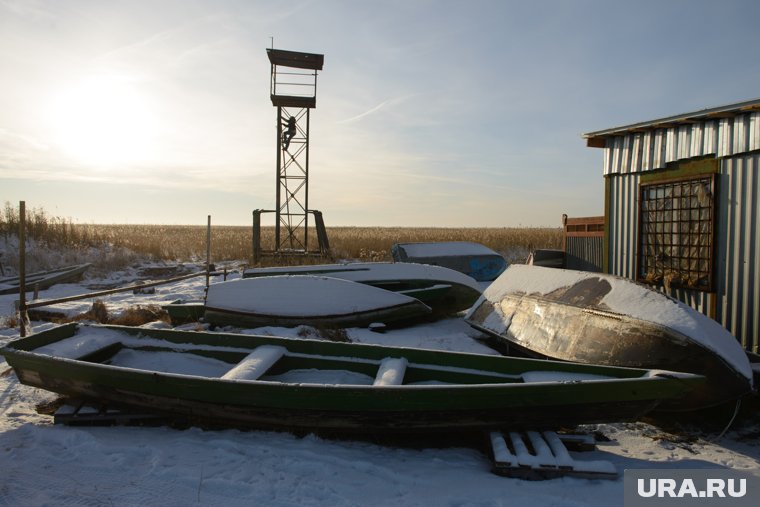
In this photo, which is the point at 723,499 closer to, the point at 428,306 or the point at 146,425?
the point at 146,425

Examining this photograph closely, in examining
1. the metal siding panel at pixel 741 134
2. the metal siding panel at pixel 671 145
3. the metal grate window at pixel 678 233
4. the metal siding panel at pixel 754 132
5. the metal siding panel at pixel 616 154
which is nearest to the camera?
the metal siding panel at pixel 754 132

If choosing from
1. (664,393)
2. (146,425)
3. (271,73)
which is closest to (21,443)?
(146,425)

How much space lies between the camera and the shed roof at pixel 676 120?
6.27 m

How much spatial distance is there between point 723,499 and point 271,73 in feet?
52.8

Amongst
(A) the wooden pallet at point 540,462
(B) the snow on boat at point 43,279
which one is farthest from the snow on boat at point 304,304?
(B) the snow on boat at point 43,279

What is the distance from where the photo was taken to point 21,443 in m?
3.88

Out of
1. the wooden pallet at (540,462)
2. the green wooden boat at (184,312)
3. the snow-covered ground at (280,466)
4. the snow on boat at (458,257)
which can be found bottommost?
the snow-covered ground at (280,466)

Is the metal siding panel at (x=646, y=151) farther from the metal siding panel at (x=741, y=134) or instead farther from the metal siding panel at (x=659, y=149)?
the metal siding panel at (x=741, y=134)

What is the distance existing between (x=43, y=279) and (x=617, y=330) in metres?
13.4

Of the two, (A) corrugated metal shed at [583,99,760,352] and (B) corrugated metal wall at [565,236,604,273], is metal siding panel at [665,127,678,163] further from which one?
(B) corrugated metal wall at [565,236,604,273]

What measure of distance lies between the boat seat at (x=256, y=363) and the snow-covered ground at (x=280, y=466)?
0.50 m

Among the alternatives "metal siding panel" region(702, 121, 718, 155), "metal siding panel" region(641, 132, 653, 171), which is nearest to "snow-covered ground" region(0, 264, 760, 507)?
"metal siding panel" region(702, 121, 718, 155)

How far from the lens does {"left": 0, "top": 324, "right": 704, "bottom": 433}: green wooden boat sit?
3721mm

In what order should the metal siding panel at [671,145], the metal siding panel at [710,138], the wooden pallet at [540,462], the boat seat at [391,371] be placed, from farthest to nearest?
the metal siding panel at [671,145], the metal siding panel at [710,138], the boat seat at [391,371], the wooden pallet at [540,462]
